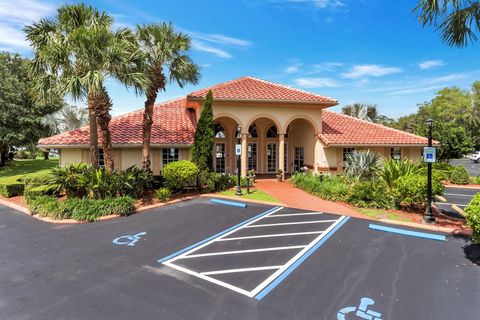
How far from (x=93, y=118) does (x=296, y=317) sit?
517 inches

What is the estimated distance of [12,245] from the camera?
8258 mm

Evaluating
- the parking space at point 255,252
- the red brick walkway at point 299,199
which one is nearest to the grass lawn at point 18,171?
the red brick walkway at point 299,199

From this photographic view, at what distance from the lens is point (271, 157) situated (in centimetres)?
2281

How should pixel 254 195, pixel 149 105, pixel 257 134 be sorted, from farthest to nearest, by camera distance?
pixel 257 134
pixel 254 195
pixel 149 105

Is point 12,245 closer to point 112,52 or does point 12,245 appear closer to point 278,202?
point 112,52

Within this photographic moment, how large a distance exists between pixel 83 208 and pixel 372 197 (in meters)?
12.2

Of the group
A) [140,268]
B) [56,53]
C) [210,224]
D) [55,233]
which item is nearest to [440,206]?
[210,224]

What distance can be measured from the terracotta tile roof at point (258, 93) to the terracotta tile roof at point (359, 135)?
8.32ft

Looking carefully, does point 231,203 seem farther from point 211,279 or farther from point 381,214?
point 211,279

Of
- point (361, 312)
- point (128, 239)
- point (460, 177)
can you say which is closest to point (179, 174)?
point (128, 239)

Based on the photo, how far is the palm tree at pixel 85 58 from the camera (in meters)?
11.3

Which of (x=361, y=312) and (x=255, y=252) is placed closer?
(x=361, y=312)

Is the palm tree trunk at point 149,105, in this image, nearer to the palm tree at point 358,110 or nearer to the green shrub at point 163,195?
the green shrub at point 163,195

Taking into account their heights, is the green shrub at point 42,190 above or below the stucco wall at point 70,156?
below
